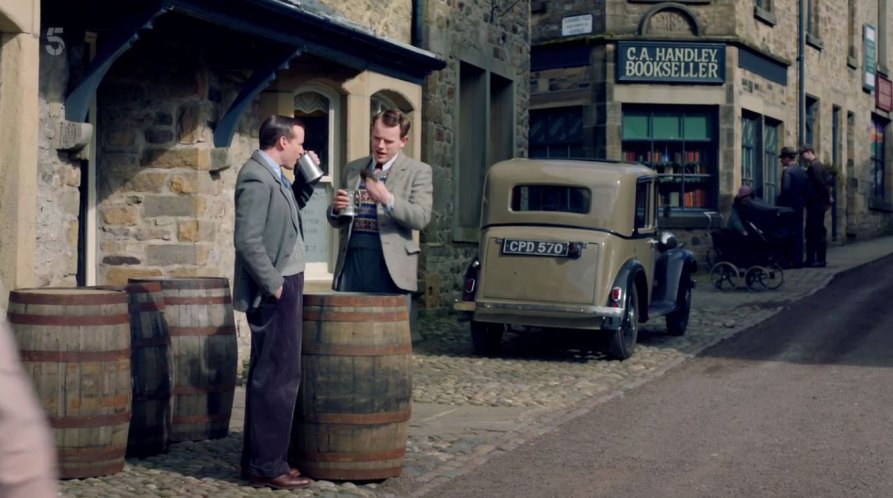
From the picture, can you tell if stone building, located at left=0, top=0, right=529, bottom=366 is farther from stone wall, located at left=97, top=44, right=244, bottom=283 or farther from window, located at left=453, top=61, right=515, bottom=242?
window, located at left=453, top=61, right=515, bottom=242

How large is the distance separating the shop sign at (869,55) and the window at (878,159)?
130 cm

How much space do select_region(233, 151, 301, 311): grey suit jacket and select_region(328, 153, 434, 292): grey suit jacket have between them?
123cm

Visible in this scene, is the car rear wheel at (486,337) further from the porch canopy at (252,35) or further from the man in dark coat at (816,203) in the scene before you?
the man in dark coat at (816,203)

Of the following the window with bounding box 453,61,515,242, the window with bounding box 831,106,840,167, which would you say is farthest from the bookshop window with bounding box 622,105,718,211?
the window with bounding box 831,106,840,167

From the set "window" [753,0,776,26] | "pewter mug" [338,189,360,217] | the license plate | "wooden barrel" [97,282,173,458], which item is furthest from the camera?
"window" [753,0,776,26]

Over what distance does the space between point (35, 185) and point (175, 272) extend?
241 centimetres

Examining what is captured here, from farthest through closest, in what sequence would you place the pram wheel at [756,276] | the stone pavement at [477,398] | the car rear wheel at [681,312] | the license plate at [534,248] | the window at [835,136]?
the window at [835,136]
the pram wheel at [756,276]
the car rear wheel at [681,312]
the license plate at [534,248]
the stone pavement at [477,398]

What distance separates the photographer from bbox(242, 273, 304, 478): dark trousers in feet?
20.5

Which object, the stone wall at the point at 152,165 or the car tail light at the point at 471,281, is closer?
the stone wall at the point at 152,165

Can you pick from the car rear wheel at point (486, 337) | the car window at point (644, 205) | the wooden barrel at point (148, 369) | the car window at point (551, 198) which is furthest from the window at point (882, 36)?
the wooden barrel at point (148, 369)

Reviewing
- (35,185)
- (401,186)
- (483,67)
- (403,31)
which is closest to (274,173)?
(401,186)

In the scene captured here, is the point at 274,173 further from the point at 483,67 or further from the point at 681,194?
the point at 681,194

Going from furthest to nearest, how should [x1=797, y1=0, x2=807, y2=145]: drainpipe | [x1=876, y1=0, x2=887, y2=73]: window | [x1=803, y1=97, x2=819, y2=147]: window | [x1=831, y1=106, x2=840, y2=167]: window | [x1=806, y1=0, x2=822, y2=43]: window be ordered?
1. [x1=876, y1=0, x2=887, y2=73]: window
2. [x1=831, y1=106, x2=840, y2=167]: window
3. [x1=806, y1=0, x2=822, y2=43]: window
4. [x1=803, y1=97, x2=819, y2=147]: window
5. [x1=797, y1=0, x2=807, y2=145]: drainpipe

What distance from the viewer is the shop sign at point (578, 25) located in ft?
77.3
